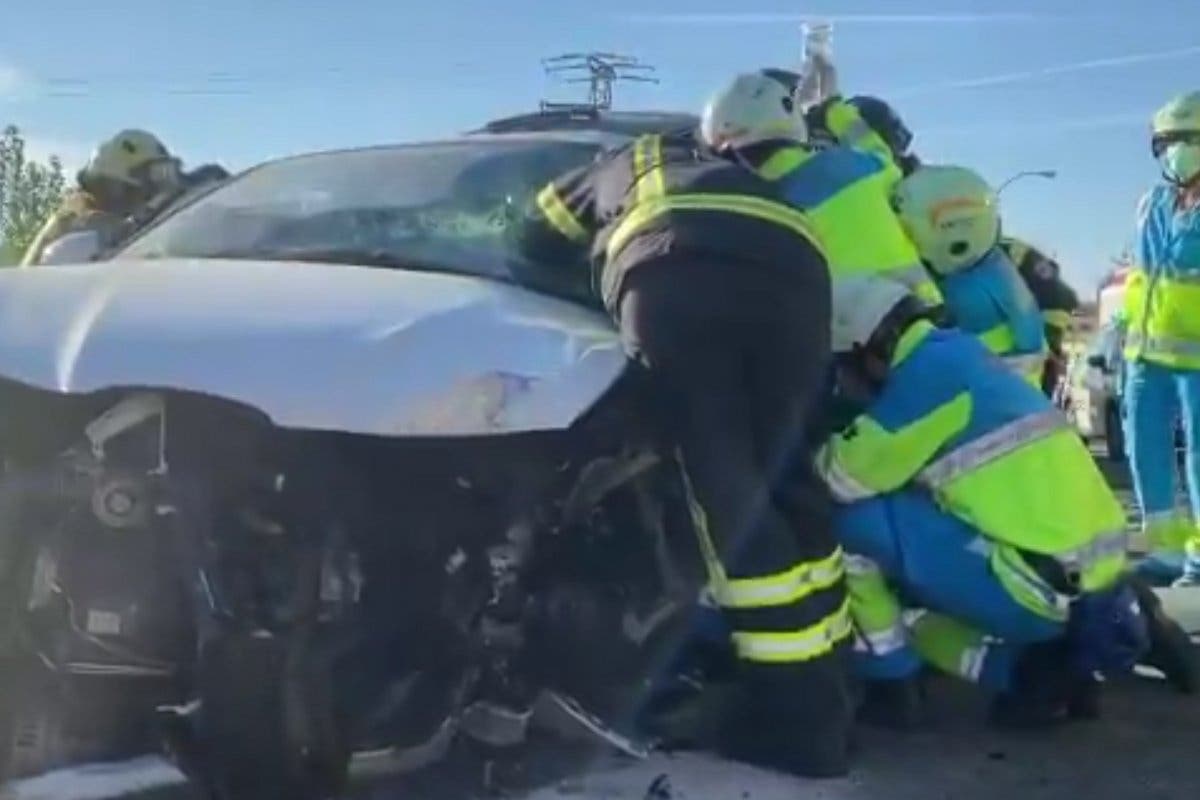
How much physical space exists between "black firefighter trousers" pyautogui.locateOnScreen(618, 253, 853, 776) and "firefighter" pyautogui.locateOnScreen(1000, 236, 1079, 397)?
2929 millimetres

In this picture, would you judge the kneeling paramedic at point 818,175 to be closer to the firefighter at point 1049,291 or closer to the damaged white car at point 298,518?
the damaged white car at point 298,518

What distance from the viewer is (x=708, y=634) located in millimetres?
5254

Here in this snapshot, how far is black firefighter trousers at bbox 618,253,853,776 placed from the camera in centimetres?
479

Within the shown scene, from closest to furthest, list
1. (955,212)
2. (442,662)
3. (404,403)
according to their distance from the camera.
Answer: (404,403) → (442,662) → (955,212)

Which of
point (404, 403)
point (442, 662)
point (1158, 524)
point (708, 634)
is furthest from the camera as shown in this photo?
point (1158, 524)

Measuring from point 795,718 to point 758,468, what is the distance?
1.86 ft

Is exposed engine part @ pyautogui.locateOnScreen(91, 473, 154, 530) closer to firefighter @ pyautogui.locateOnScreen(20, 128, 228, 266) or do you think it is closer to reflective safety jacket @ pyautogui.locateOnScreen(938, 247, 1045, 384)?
reflective safety jacket @ pyautogui.locateOnScreen(938, 247, 1045, 384)

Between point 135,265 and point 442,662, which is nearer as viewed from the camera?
point 442,662

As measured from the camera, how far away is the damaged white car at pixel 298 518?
4254mm

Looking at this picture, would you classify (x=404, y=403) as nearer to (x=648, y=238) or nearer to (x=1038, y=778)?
(x=648, y=238)

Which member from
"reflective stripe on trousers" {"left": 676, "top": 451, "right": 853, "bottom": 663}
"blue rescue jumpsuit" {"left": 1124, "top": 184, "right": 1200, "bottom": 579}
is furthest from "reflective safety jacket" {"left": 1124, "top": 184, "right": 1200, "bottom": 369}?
"reflective stripe on trousers" {"left": 676, "top": 451, "right": 853, "bottom": 663}

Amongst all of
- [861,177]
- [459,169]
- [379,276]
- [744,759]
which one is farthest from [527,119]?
[744,759]

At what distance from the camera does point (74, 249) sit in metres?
6.88

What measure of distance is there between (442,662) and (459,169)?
1.75 metres
